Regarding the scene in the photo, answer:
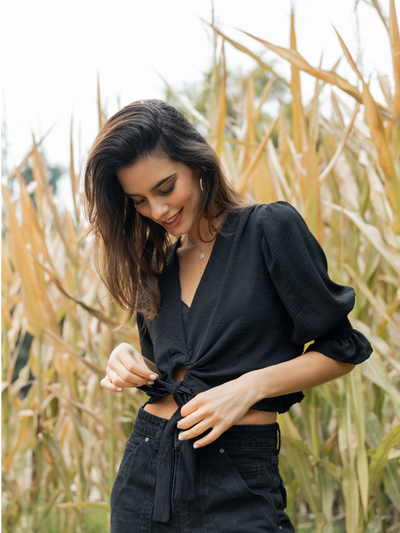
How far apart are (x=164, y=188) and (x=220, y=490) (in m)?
0.48

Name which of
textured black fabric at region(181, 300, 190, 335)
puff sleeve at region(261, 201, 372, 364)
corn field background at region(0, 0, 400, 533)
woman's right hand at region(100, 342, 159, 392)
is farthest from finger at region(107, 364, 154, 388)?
corn field background at region(0, 0, 400, 533)

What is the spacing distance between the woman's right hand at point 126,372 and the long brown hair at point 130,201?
0.35ft

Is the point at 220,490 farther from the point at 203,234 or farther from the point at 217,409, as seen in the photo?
the point at 203,234

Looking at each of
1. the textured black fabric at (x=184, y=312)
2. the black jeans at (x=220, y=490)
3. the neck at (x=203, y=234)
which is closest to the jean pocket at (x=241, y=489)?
the black jeans at (x=220, y=490)

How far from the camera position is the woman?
0.72 meters

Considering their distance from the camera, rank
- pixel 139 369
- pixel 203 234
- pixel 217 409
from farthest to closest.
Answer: pixel 203 234 < pixel 139 369 < pixel 217 409

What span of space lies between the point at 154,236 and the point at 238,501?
52 cm

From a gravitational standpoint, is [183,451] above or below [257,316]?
below

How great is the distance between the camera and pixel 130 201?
1.00 meters

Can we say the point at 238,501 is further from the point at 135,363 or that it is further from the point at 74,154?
the point at 74,154

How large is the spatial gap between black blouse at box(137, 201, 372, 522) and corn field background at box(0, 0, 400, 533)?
Answer: 0.25 meters

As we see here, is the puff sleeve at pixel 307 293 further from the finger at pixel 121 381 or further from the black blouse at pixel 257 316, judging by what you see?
the finger at pixel 121 381

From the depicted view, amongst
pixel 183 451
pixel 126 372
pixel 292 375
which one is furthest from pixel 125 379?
pixel 292 375

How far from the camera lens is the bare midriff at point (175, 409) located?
773mm
